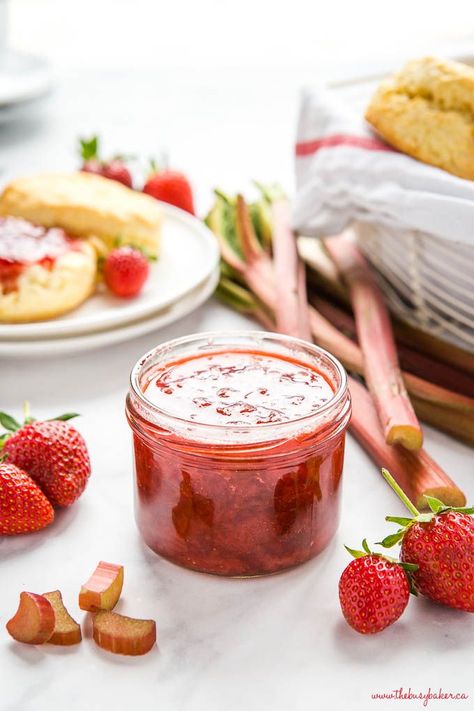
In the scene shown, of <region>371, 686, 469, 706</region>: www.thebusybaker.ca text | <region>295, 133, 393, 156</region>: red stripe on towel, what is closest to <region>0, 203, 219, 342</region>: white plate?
<region>295, 133, 393, 156</region>: red stripe on towel

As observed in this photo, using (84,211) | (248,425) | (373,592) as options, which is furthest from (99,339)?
(373,592)

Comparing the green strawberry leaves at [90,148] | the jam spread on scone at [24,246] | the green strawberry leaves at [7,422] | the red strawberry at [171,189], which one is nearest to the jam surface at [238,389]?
the green strawberry leaves at [7,422]

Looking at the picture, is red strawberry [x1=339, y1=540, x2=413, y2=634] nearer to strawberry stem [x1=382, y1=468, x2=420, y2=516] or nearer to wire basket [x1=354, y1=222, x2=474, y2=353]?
strawberry stem [x1=382, y1=468, x2=420, y2=516]

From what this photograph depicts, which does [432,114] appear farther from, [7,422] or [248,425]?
[7,422]

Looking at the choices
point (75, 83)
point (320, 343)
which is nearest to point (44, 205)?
point (320, 343)

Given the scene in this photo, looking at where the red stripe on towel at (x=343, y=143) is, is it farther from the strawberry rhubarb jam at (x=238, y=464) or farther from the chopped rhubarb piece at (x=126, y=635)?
the chopped rhubarb piece at (x=126, y=635)

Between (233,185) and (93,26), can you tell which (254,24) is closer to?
(93,26)

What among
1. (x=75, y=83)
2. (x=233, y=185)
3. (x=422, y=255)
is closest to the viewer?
(x=422, y=255)
